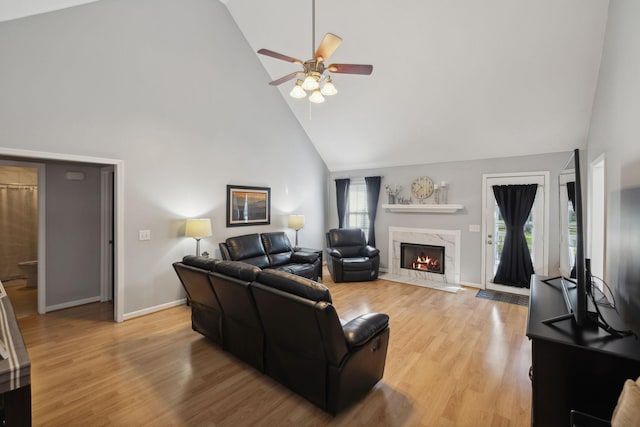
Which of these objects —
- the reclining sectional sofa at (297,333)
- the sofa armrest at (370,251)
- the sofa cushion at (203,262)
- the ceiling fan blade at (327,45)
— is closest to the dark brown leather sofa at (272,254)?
the sofa armrest at (370,251)

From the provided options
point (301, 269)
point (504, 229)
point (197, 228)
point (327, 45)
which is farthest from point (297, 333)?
point (504, 229)

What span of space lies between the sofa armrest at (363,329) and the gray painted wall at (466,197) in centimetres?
381

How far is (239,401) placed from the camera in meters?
2.26

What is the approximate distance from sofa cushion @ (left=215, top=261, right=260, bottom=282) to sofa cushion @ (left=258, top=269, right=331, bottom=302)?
0.29 ft

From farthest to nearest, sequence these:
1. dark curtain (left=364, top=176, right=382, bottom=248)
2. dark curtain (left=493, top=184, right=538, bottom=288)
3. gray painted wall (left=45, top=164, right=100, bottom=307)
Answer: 1. dark curtain (left=364, top=176, right=382, bottom=248)
2. dark curtain (left=493, top=184, right=538, bottom=288)
3. gray painted wall (left=45, top=164, right=100, bottom=307)

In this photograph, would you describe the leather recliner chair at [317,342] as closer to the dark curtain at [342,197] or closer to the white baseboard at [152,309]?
the white baseboard at [152,309]

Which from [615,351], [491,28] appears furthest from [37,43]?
[615,351]

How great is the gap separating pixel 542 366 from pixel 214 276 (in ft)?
7.99

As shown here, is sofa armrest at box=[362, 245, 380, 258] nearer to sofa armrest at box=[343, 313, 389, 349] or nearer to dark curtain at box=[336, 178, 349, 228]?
dark curtain at box=[336, 178, 349, 228]

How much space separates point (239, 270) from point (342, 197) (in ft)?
16.2

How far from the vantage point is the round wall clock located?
5.91 meters

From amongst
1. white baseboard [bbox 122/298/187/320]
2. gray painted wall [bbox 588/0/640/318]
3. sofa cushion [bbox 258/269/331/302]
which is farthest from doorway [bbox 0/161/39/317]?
gray painted wall [bbox 588/0/640/318]

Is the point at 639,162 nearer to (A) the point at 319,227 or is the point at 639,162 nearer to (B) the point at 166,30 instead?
(B) the point at 166,30

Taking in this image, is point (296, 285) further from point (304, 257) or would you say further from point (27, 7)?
point (27, 7)
